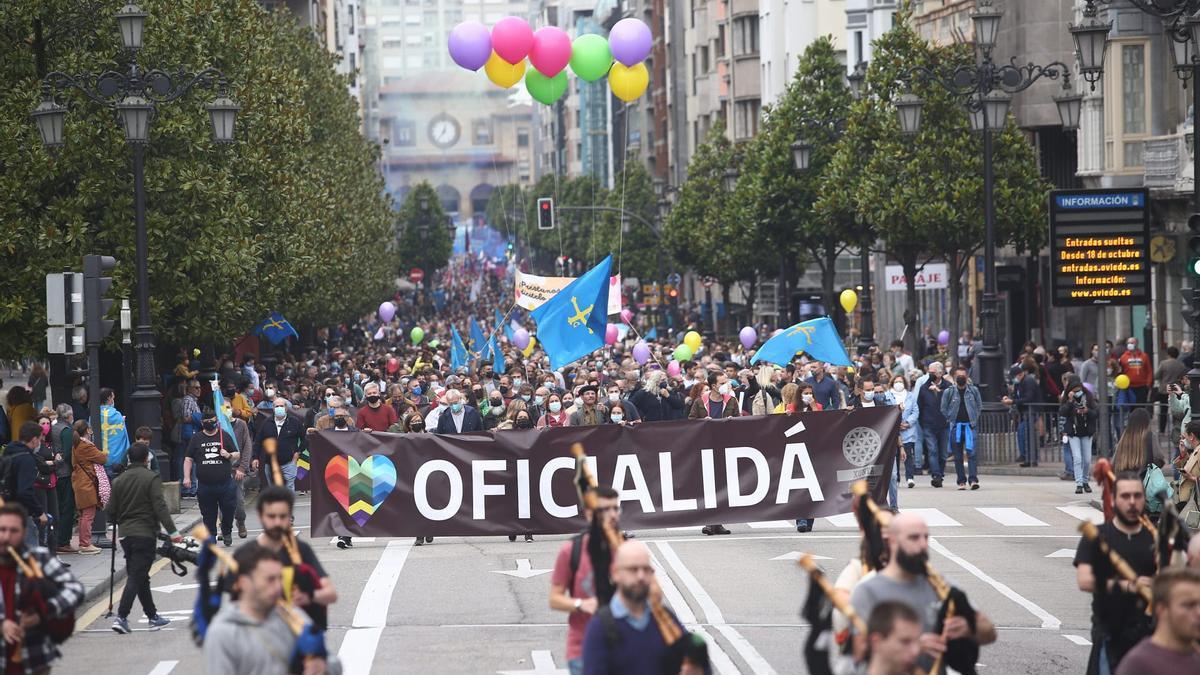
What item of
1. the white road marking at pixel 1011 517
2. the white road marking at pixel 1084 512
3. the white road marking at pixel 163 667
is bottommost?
the white road marking at pixel 1084 512

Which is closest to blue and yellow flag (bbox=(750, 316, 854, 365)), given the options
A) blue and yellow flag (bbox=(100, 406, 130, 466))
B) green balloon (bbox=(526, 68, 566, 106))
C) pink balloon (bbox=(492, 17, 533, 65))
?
pink balloon (bbox=(492, 17, 533, 65))

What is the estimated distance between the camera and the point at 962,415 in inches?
1098

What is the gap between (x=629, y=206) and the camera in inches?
3895

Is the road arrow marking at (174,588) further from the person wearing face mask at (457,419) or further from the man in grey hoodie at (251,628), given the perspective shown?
the man in grey hoodie at (251,628)

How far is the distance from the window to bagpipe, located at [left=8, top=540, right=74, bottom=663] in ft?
244

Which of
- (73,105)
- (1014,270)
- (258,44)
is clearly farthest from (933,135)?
(73,105)

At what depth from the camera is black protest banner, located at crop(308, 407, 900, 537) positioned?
20.1 m

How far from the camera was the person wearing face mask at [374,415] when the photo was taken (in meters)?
25.7

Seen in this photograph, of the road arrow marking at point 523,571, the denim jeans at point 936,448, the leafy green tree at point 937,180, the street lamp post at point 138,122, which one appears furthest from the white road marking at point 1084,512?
the leafy green tree at point 937,180

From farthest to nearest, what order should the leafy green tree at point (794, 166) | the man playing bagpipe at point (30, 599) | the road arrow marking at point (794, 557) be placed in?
1. the leafy green tree at point (794, 166)
2. the road arrow marking at point (794, 557)
3. the man playing bagpipe at point (30, 599)

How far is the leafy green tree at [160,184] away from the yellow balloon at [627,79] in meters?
6.64

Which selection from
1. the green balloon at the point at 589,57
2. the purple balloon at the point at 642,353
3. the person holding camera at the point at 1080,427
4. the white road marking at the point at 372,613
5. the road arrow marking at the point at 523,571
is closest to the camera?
the white road marking at the point at 372,613

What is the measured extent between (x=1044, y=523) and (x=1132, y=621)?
12.9 metres

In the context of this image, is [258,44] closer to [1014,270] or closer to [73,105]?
[73,105]
